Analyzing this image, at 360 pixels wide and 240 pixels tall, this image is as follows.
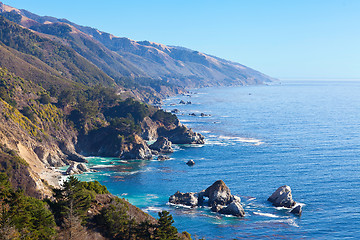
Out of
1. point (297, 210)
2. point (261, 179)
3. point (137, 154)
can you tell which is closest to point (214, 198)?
point (297, 210)

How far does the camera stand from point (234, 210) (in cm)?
8475

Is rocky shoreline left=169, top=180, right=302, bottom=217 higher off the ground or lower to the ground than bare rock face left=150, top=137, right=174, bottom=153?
lower

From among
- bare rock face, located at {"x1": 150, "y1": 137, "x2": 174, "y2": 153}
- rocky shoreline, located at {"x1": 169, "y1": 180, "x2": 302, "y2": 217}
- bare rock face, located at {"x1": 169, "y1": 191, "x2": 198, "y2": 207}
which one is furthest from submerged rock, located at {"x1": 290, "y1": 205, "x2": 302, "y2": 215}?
bare rock face, located at {"x1": 150, "y1": 137, "x2": 174, "y2": 153}

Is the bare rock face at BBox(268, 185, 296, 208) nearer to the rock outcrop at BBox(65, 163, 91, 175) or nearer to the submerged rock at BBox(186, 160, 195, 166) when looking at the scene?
the submerged rock at BBox(186, 160, 195, 166)

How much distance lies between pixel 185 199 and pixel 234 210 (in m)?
12.9

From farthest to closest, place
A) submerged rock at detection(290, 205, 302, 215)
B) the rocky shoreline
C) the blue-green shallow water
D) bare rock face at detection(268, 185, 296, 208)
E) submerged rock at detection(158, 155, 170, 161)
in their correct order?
submerged rock at detection(158, 155, 170, 161), bare rock face at detection(268, 185, 296, 208), the rocky shoreline, submerged rock at detection(290, 205, 302, 215), the blue-green shallow water

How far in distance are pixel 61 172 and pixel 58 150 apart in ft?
63.0

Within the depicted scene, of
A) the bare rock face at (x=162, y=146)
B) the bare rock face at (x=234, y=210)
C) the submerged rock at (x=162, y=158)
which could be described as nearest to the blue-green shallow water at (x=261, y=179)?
the bare rock face at (x=234, y=210)

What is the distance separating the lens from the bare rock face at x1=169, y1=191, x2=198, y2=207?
9151 centimetres

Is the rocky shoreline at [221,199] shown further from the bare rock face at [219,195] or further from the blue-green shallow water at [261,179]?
the blue-green shallow water at [261,179]

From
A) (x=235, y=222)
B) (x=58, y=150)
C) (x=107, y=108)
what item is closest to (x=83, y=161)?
(x=58, y=150)

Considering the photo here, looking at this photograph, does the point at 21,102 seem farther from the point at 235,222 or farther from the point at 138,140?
the point at 235,222

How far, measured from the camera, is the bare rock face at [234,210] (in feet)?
277

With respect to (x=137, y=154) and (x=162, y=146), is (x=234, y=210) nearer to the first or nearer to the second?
(x=137, y=154)
